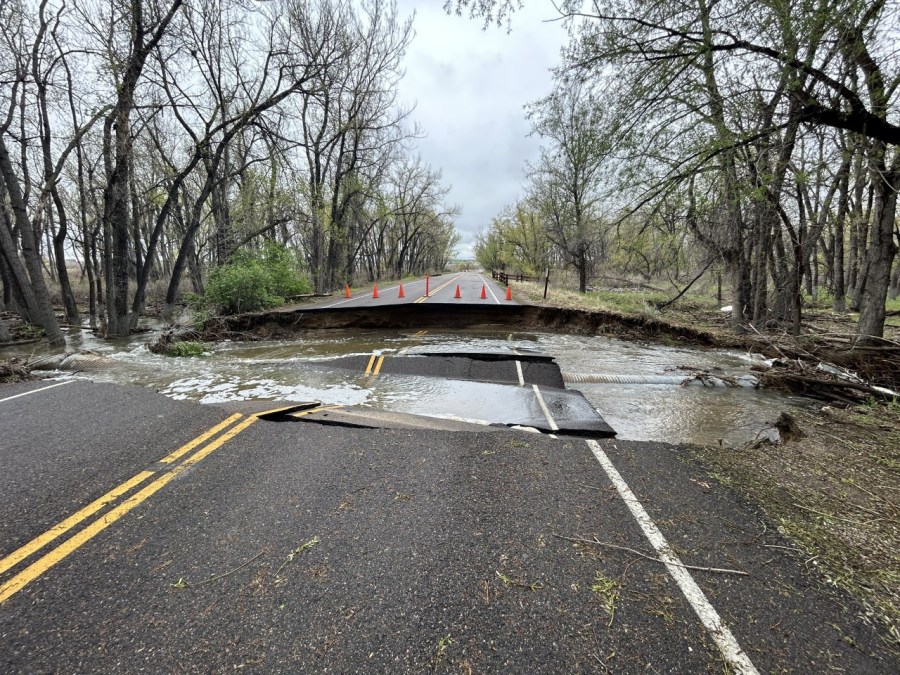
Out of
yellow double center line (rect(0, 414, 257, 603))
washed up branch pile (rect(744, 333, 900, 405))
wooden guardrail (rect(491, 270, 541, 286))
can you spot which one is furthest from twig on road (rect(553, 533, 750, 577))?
wooden guardrail (rect(491, 270, 541, 286))

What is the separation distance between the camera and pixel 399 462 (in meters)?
3.51

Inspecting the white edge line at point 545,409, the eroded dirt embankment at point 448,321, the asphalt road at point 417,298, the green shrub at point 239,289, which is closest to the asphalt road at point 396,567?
the white edge line at point 545,409

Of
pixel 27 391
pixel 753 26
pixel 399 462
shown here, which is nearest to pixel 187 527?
pixel 399 462

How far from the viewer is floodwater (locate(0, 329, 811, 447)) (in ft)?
17.9

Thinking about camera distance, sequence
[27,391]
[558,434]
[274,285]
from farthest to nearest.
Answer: [274,285], [27,391], [558,434]

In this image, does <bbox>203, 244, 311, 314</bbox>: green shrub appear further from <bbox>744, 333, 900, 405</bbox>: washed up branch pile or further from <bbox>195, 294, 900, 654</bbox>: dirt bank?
<bbox>744, 333, 900, 405</bbox>: washed up branch pile

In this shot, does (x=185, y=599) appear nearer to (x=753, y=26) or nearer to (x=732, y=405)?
(x=732, y=405)

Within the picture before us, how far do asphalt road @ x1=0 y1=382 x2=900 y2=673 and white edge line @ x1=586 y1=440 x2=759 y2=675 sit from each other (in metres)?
0.01

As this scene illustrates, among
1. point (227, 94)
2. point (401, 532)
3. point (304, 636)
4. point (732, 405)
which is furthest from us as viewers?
point (227, 94)

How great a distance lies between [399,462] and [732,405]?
19.0 ft

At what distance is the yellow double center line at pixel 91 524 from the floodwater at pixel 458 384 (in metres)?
2.13

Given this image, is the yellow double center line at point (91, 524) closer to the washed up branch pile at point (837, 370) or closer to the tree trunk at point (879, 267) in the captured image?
the washed up branch pile at point (837, 370)

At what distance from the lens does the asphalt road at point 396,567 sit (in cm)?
174

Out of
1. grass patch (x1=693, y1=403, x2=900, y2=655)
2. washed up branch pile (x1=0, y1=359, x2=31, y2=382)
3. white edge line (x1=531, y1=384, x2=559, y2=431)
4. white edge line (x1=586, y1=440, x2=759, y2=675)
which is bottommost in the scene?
grass patch (x1=693, y1=403, x2=900, y2=655)
